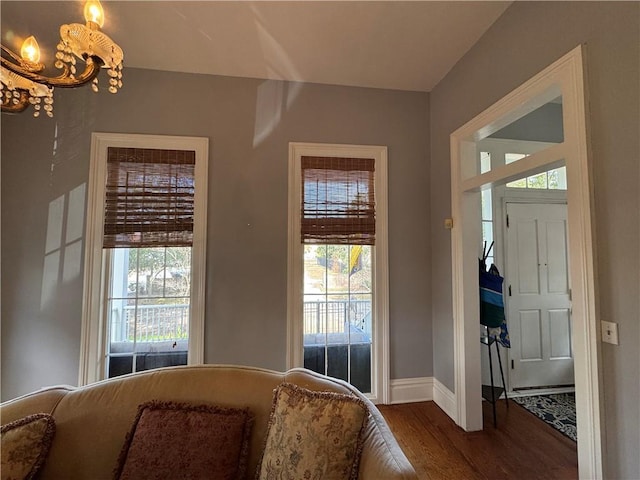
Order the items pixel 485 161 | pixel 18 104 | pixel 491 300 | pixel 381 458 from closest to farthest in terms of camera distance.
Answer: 1. pixel 381 458
2. pixel 18 104
3. pixel 491 300
4. pixel 485 161

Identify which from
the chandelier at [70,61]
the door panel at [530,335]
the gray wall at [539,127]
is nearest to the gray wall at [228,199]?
the gray wall at [539,127]

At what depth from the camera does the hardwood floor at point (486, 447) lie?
2.01m

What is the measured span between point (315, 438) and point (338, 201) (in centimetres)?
216

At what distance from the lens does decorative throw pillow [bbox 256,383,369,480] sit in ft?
3.74

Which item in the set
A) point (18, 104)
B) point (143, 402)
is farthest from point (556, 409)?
point (18, 104)

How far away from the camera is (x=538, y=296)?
3.25m

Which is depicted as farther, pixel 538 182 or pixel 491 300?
pixel 538 182

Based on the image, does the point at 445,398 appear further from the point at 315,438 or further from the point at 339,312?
the point at 315,438

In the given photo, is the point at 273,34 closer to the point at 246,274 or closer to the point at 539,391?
the point at 246,274

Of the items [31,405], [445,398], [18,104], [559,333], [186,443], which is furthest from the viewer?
[559,333]

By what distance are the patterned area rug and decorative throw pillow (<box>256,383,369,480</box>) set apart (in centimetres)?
233

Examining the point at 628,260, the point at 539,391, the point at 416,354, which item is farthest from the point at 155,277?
the point at 539,391

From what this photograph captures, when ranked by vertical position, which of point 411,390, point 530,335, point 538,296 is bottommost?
point 411,390

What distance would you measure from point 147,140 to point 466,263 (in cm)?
302
